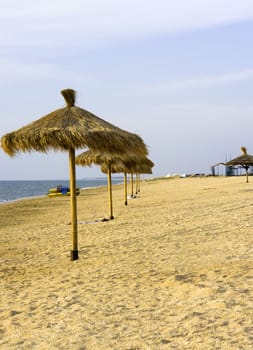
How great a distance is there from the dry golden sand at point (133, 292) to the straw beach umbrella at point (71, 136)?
91 cm

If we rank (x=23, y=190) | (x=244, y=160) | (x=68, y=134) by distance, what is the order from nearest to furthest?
(x=68, y=134), (x=244, y=160), (x=23, y=190)

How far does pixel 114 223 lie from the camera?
34.8 feet

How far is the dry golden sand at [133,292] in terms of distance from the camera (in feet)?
11.6

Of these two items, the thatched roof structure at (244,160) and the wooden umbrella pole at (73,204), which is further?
the thatched roof structure at (244,160)

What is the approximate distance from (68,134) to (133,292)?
7.71ft

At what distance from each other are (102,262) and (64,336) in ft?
8.43

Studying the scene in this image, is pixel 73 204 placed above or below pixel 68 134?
below

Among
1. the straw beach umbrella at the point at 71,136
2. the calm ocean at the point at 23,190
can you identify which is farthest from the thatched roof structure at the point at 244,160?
the straw beach umbrella at the point at 71,136

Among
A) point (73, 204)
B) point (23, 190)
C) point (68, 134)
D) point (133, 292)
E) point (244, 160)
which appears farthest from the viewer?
point (23, 190)

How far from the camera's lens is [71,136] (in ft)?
20.3

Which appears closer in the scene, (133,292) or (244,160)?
(133,292)

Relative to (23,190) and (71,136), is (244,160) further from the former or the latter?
(23,190)

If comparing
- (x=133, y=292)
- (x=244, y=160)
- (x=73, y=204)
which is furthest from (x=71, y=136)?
(x=244, y=160)

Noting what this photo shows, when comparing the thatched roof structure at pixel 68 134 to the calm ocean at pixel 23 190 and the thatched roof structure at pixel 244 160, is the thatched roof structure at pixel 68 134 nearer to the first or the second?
the thatched roof structure at pixel 244 160
